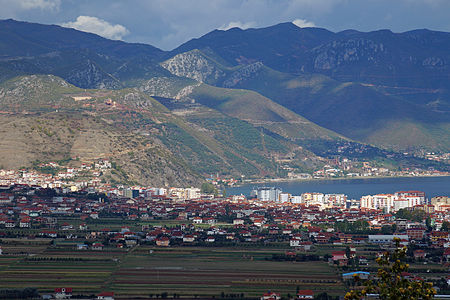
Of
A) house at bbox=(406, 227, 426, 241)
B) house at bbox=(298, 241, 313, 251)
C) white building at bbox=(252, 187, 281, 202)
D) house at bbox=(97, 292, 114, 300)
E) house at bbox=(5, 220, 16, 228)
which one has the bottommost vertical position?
house at bbox=(97, 292, 114, 300)

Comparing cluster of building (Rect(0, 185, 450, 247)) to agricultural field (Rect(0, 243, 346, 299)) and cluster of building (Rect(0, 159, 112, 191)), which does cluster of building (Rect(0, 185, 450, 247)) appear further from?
cluster of building (Rect(0, 159, 112, 191))

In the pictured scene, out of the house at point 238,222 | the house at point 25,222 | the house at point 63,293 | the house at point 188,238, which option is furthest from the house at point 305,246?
the house at point 25,222

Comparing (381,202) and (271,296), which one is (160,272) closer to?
(271,296)

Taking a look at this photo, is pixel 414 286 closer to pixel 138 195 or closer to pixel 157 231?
pixel 157 231

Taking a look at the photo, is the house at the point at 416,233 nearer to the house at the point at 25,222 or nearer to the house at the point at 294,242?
the house at the point at 294,242

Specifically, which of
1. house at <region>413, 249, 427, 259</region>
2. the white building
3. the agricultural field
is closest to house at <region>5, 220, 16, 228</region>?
the agricultural field

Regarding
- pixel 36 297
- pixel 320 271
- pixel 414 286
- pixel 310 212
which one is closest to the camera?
pixel 414 286

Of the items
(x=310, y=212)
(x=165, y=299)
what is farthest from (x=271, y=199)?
(x=165, y=299)

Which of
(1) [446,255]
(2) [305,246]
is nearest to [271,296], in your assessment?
(1) [446,255]
